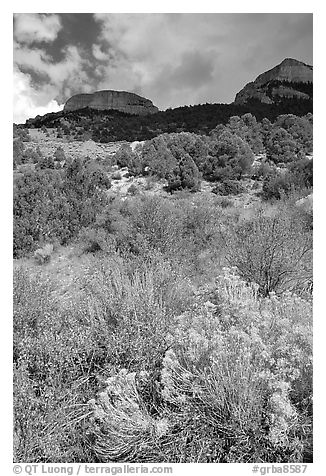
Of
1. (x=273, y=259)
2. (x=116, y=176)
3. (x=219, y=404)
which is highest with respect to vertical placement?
(x=116, y=176)

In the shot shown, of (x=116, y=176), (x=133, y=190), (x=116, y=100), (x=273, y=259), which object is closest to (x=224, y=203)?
(x=133, y=190)

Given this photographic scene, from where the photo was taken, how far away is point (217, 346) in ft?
7.41

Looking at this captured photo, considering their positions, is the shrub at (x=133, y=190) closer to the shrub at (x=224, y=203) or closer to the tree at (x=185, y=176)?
the tree at (x=185, y=176)

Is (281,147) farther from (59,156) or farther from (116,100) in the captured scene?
(59,156)

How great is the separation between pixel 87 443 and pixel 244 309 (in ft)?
3.88

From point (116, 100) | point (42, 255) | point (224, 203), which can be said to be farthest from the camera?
point (116, 100)

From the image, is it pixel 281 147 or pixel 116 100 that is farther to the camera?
pixel 281 147

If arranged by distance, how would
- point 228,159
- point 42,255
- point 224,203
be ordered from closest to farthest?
1. point 42,255
2. point 224,203
3. point 228,159

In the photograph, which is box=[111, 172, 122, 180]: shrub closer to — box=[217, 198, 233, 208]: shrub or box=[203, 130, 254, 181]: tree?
box=[203, 130, 254, 181]: tree

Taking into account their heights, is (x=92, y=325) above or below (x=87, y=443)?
above

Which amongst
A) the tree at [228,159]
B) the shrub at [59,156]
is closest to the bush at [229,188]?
the tree at [228,159]
